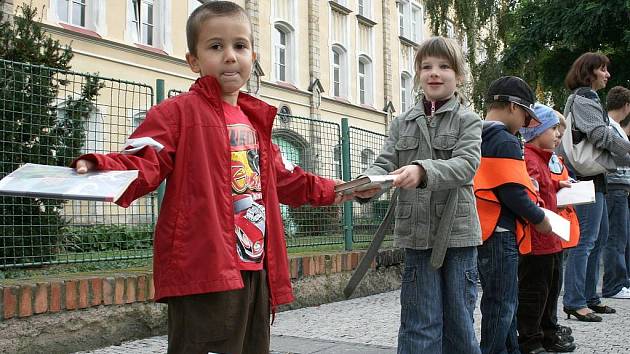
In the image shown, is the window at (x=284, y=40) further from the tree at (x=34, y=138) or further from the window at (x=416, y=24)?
the tree at (x=34, y=138)

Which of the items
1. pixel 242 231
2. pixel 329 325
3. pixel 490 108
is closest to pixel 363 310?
pixel 329 325

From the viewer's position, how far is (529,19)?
20.0 metres

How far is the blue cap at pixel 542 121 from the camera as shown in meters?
4.50

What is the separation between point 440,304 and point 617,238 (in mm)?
4009

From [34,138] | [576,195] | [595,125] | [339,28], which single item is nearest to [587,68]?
[595,125]

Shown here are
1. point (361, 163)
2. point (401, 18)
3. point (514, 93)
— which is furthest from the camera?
point (401, 18)

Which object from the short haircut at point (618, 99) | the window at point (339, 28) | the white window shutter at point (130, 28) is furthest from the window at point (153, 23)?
the short haircut at point (618, 99)

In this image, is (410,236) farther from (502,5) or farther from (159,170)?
(502,5)

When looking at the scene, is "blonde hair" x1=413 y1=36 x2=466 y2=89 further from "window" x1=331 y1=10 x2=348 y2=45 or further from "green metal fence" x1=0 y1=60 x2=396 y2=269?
"window" x1=331 y1=10 x2=348 y2=45

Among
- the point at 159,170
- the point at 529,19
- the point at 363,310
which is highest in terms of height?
the point at 529,19

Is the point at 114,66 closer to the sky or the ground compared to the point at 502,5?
closer to the ground

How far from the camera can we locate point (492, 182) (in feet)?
11.7

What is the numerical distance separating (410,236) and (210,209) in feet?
3.84

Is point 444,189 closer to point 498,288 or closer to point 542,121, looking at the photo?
point 498,288
